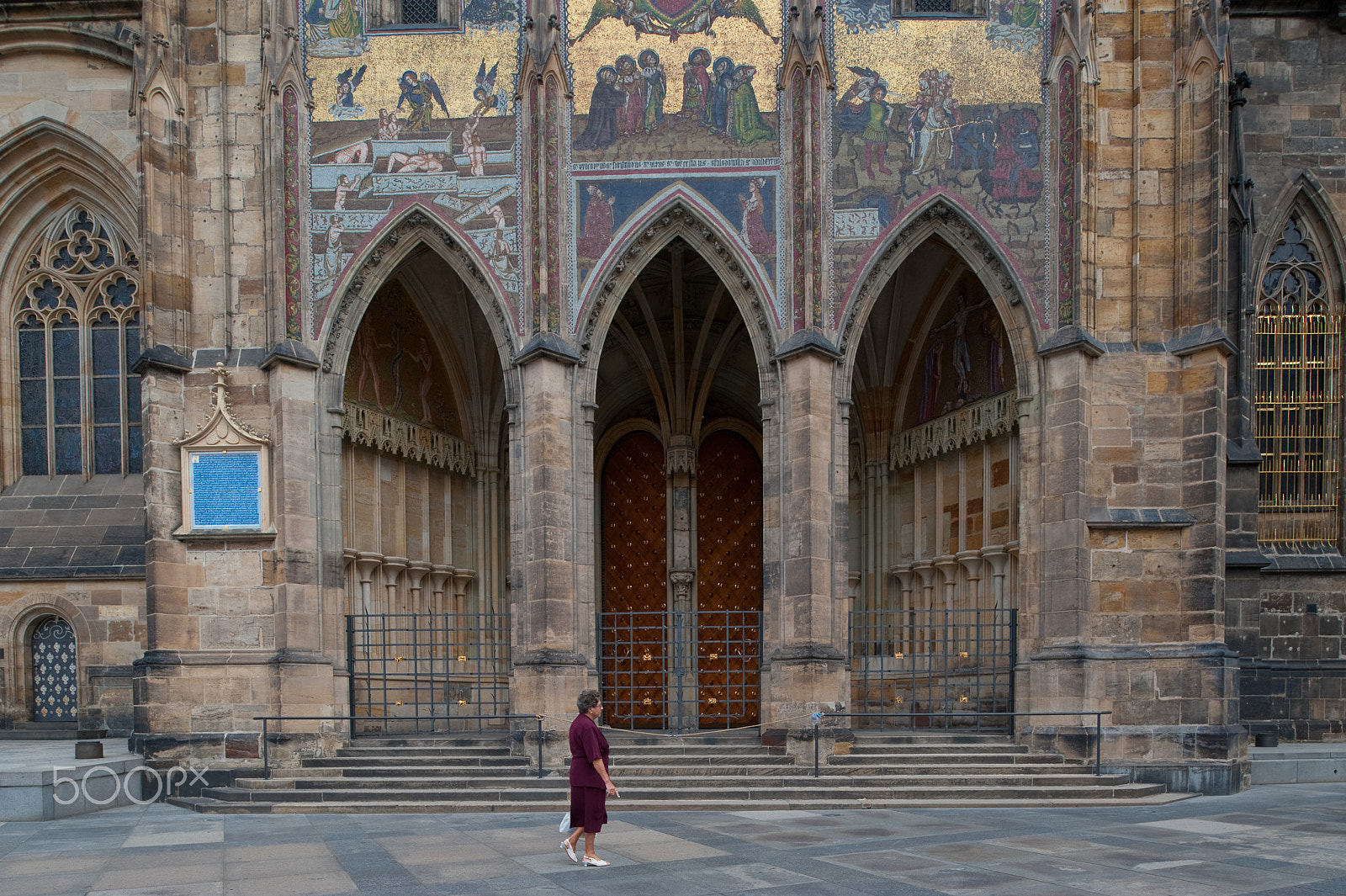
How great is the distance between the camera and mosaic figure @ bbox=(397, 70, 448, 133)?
14422mm

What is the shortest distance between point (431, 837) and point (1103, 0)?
479 inches

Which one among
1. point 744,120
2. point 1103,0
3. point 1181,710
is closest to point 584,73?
point 744,120

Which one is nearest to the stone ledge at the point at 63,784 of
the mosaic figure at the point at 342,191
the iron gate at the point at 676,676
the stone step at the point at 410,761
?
the stone step at the point at 410,761

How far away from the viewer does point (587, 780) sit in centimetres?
862

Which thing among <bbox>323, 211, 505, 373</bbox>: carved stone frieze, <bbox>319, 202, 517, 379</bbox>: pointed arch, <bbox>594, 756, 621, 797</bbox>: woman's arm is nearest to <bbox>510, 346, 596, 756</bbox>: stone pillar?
<bbox>319, 202, 517, 379</bbox>: pointed arch

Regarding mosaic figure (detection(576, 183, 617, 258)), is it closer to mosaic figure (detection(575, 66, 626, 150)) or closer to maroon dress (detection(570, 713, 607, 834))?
mosaic figure (detection(575, 66, 626, 150))

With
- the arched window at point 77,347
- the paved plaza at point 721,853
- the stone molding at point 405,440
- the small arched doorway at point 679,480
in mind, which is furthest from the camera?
the small arched doorway at point 679,480

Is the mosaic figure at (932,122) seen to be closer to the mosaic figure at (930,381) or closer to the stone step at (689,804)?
the mosaic figure at (930,381)

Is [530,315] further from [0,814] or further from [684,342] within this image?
[0,814]

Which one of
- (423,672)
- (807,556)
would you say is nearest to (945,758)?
(807,556)

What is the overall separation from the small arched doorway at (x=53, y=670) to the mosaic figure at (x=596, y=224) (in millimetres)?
9481

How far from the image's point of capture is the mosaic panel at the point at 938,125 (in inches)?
558

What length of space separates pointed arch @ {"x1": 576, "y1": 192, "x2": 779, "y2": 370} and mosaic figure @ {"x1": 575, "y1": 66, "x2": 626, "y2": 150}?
3.20ft

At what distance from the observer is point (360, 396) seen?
15672mm
